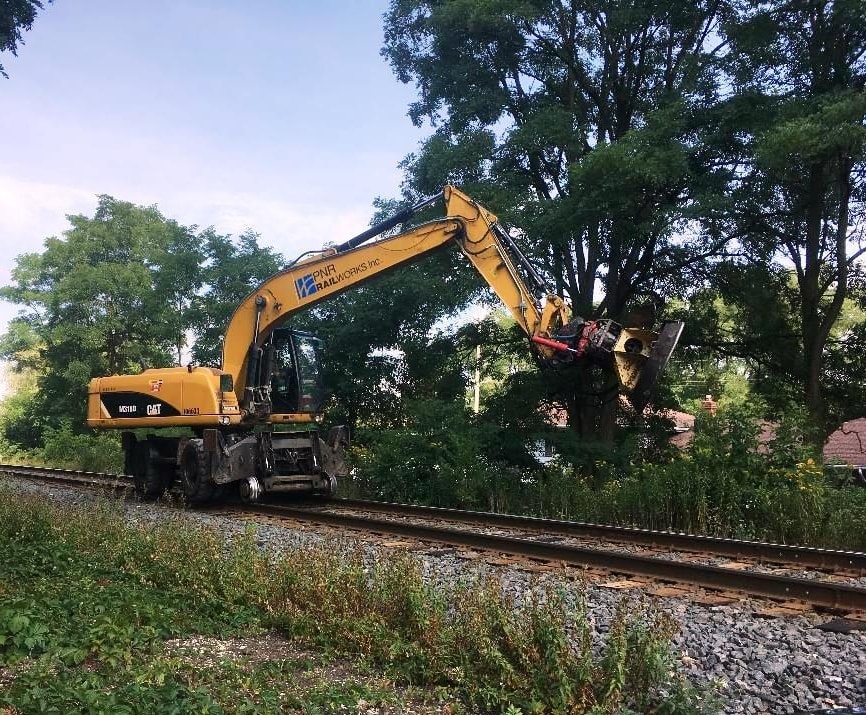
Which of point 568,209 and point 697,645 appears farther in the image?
point 568,209

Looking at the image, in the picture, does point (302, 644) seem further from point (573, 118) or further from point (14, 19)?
point (573, 118)

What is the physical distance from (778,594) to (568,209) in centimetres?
908

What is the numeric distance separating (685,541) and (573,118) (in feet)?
33.4

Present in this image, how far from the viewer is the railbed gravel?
448 centimetres

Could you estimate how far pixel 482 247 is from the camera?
1191cm

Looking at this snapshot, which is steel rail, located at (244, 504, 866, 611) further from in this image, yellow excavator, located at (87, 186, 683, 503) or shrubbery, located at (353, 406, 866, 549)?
shrubbery, located at (353, 406, 866, 549)

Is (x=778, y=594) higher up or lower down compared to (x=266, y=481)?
lower down

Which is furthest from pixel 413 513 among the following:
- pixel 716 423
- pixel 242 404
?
pixel 716 423

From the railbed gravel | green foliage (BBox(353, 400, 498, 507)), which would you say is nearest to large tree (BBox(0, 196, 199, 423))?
green foliage (BBox(353, 400, 498, 507))

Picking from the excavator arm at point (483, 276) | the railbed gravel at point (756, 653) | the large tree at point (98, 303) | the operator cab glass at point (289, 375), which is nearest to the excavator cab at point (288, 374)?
the operator cab glass at point (289, 375)

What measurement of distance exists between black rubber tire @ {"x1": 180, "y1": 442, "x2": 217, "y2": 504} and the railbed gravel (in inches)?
265

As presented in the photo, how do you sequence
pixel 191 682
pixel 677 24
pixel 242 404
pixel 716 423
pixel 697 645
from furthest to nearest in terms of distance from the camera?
pixel 677 24 → pixel 242 404 → pixel 716 423 → pixel 697 645 → pixel 191 682

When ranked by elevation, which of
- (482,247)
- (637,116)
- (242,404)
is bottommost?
(242,404)

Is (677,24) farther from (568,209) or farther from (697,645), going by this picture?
(697,645)
